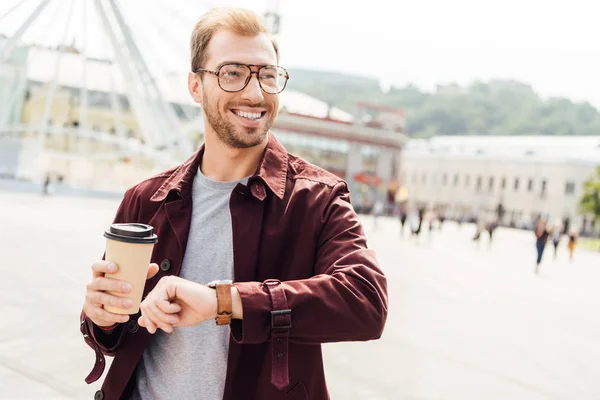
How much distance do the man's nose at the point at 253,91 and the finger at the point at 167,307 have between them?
62 cm

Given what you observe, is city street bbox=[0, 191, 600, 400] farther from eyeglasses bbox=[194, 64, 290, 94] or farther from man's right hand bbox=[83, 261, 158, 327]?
eyeglasses bbox=[194, 64, 290, 94]

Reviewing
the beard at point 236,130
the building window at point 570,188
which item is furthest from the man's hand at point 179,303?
the building window at point 570,188

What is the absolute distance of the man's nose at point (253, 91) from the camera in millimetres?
1939

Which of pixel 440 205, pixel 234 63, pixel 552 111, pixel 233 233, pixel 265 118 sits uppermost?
pixel 552 111

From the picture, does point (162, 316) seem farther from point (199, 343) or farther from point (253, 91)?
point (253, 91)

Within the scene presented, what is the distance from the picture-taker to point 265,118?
78.7 inches

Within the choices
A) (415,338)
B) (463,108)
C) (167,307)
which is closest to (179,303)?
(167,307)

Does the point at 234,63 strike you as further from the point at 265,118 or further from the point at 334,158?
the point at 334,158

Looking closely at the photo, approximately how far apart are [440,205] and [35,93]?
44530 millimetres

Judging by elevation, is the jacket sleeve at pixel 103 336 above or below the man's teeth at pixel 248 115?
below

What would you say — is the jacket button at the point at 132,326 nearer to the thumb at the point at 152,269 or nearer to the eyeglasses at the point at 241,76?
the thumb at the point at 152,269

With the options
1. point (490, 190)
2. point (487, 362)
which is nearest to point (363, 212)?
point (490, 190)

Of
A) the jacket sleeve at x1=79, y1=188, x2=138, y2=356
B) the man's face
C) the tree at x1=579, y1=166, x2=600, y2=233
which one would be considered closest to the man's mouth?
the man's face

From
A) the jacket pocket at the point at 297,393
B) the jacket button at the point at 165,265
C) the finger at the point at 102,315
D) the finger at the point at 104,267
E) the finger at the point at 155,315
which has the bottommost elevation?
the jacket pocket at the point at 297,393
